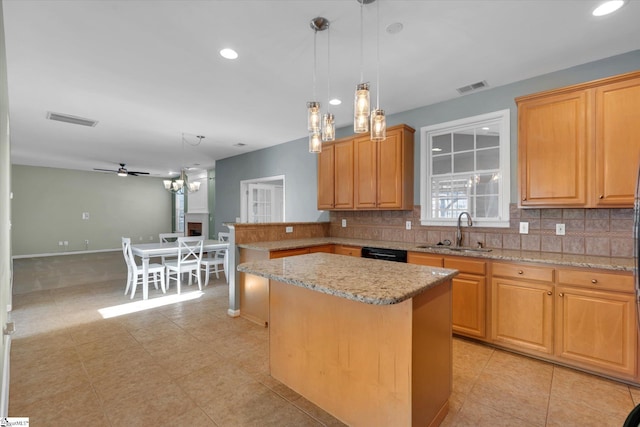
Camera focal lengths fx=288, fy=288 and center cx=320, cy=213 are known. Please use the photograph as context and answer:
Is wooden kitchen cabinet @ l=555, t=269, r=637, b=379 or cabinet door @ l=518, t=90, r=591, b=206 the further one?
cabinet door @ l=518, t=90, r=591, b=206

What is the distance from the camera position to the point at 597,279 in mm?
2254

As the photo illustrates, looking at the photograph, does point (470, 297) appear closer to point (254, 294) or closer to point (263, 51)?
point (254, 294)

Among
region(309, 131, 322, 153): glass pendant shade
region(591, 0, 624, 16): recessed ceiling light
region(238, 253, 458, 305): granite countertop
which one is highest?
region(591, 0, 624, 16): recessed ceiling light

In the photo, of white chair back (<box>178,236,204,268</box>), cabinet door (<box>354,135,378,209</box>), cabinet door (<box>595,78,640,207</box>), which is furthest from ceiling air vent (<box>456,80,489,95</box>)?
white chair back (<box>178,236,204,268</box>)

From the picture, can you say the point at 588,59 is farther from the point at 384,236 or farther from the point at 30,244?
the point at 30,244

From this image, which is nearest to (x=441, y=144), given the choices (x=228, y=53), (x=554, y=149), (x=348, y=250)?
(x=554, y=149)

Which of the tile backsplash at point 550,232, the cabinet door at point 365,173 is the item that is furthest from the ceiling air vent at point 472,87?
the tile backsplash at point 550,232

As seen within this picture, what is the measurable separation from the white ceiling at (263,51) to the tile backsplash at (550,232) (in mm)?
1453

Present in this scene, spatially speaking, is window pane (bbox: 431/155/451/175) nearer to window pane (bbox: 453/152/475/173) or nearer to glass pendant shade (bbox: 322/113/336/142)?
window pane (bbox: 453/152/475/173)

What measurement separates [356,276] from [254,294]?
2.10m

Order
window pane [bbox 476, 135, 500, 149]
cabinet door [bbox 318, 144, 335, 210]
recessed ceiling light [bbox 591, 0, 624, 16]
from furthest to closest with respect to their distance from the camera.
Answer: cabinet door [bbox 318, 144, 335, 210] < window pane [bbox 476, 135, 500, 149] < recessed ceiling light [bbox 591, 0, 624, 16]

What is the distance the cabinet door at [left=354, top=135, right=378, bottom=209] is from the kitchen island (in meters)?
2.02

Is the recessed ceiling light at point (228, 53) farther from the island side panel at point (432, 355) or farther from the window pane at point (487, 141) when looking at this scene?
the window pane at point (487, 141)

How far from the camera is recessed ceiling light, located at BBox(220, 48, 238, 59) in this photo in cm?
254
